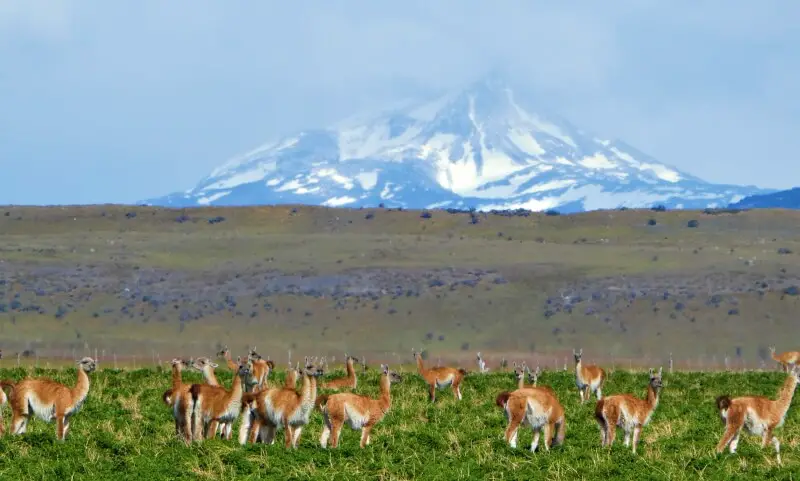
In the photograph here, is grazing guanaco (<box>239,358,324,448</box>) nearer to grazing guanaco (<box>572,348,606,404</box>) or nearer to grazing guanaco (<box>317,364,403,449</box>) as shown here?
grazing guanaco (<box>317,364,403,449</box>)

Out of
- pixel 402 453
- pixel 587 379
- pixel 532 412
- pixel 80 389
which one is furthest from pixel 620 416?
pixel 587 379

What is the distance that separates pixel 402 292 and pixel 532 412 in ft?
279

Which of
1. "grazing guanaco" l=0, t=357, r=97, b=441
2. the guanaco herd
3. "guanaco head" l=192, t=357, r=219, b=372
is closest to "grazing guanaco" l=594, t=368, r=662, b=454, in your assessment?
the guanaco herd

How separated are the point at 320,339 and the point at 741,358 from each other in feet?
99.6

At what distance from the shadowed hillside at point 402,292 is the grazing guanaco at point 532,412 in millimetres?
57782

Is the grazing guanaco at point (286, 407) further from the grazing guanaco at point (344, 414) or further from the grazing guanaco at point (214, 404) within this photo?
the grazing guanaco at point (344, 414)

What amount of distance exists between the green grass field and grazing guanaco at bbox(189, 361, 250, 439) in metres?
0.60

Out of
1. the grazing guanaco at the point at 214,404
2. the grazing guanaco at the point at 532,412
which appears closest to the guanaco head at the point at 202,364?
the grazing guanaco at the point at 214,404

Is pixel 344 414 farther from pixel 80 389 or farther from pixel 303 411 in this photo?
pixel 80 389

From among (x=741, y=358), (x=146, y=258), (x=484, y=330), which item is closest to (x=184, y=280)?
(x=146, y=258)

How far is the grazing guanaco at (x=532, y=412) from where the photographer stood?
2144cm

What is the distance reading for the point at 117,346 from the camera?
87.4 meters

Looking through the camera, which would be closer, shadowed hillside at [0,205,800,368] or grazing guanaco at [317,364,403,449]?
grazing guanaco at [317,364,403,449]

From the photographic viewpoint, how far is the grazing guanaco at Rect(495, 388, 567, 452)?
21.4 m
